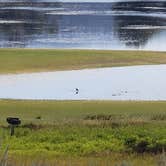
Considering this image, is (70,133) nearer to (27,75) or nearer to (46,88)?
(46,88)

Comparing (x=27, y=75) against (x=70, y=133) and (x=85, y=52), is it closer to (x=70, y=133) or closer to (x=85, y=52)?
(x=85, y=52)

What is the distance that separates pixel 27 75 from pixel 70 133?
2129 centimetres

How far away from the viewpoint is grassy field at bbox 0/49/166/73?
3912cm

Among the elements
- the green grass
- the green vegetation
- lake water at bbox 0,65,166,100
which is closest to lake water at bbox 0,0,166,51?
lake water at bbox 0,65,166,100

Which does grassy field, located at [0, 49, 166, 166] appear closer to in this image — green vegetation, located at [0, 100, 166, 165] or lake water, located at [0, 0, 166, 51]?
green vegetation, located at [0, 100, 166, 165]

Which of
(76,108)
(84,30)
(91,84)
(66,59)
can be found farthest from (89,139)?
(84,30)

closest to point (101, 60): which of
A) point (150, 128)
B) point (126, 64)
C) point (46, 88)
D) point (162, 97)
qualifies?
point (126, 64)

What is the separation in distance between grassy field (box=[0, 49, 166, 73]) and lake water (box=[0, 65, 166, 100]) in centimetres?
176

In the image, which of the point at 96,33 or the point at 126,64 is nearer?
the point at 126,64

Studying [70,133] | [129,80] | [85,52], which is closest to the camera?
[70,133]

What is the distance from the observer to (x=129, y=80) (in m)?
34.7

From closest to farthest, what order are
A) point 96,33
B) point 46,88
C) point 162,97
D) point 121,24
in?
point 162,97 < point 46,88 < point 96,33 < point 121,24

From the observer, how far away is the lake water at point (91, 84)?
2991 cm

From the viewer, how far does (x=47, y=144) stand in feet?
47.0
